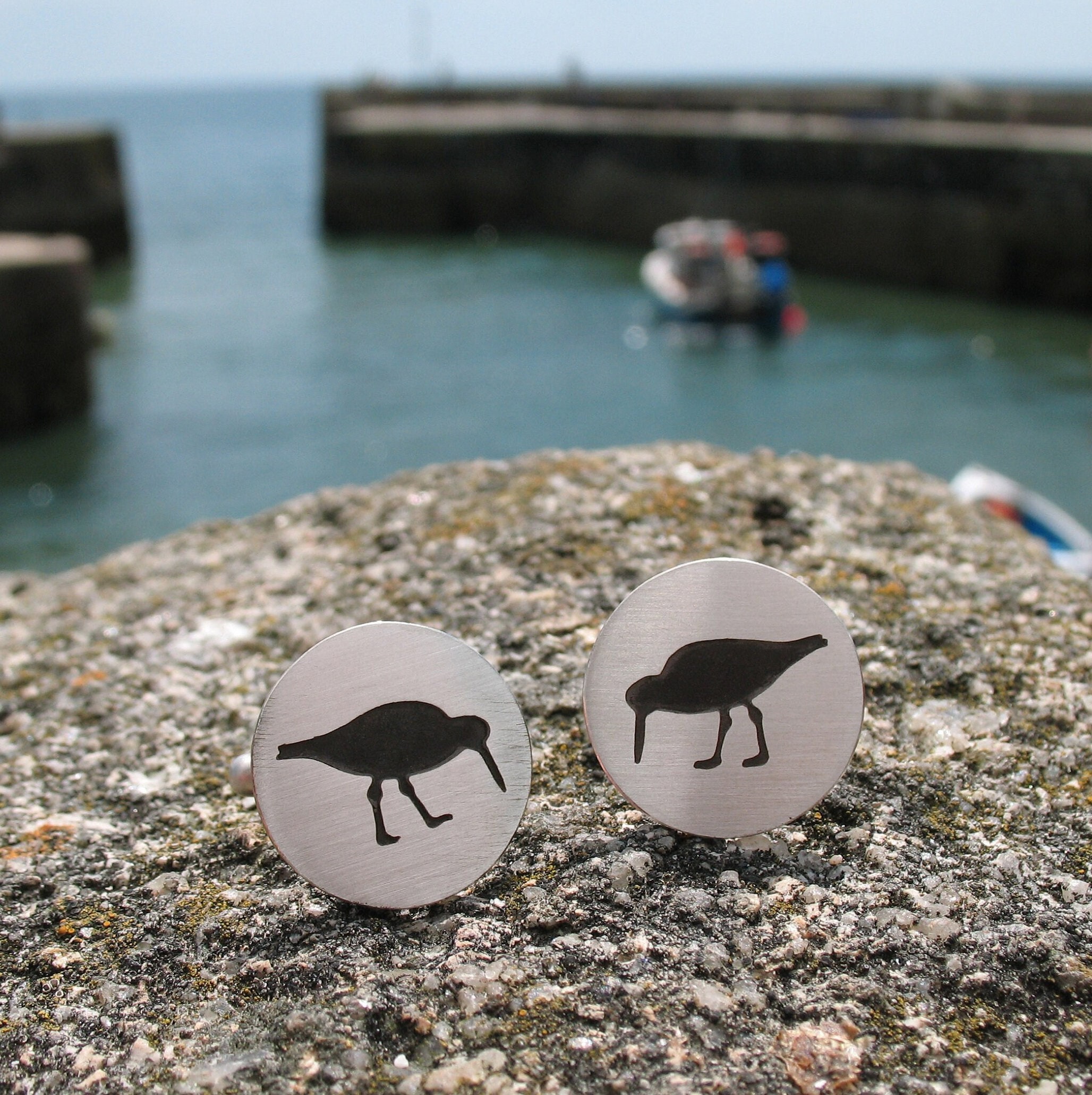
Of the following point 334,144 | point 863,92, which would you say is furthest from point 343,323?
point 863,92

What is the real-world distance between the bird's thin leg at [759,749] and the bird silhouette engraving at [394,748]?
0.54 metres

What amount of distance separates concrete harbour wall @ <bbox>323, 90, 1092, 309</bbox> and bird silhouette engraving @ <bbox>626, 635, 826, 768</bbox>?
1010 inches

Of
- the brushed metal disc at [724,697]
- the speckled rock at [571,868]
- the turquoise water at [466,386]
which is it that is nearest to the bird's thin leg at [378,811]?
the speckled rock at [571,868]

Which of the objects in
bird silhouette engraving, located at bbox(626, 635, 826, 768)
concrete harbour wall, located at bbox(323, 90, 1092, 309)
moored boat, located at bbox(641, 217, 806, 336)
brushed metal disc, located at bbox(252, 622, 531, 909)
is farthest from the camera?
concrete harbour wall, located at bbox(323, 90, 1092, 309)

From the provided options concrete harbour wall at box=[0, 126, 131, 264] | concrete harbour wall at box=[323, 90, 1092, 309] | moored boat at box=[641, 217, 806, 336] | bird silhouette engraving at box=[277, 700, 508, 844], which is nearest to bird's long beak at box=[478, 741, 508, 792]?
bird silhouette engraving at box=[277, 700, 508, 844]

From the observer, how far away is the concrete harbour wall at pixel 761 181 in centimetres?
2625

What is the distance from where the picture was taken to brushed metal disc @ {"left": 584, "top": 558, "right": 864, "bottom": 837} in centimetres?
255

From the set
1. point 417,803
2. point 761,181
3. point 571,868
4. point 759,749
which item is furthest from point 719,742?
point 761,181

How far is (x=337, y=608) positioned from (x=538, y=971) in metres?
1.65

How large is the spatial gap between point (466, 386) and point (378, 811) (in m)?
20.7

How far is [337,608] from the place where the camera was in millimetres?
3760

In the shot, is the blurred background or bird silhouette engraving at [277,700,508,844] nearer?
bird silhouette engraving at [277,700,508,844]

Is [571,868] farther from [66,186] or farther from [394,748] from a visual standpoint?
[66,186]

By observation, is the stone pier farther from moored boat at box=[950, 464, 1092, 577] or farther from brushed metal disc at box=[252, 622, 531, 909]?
brushed metal disc at box=[252, 622, 531, 909]
